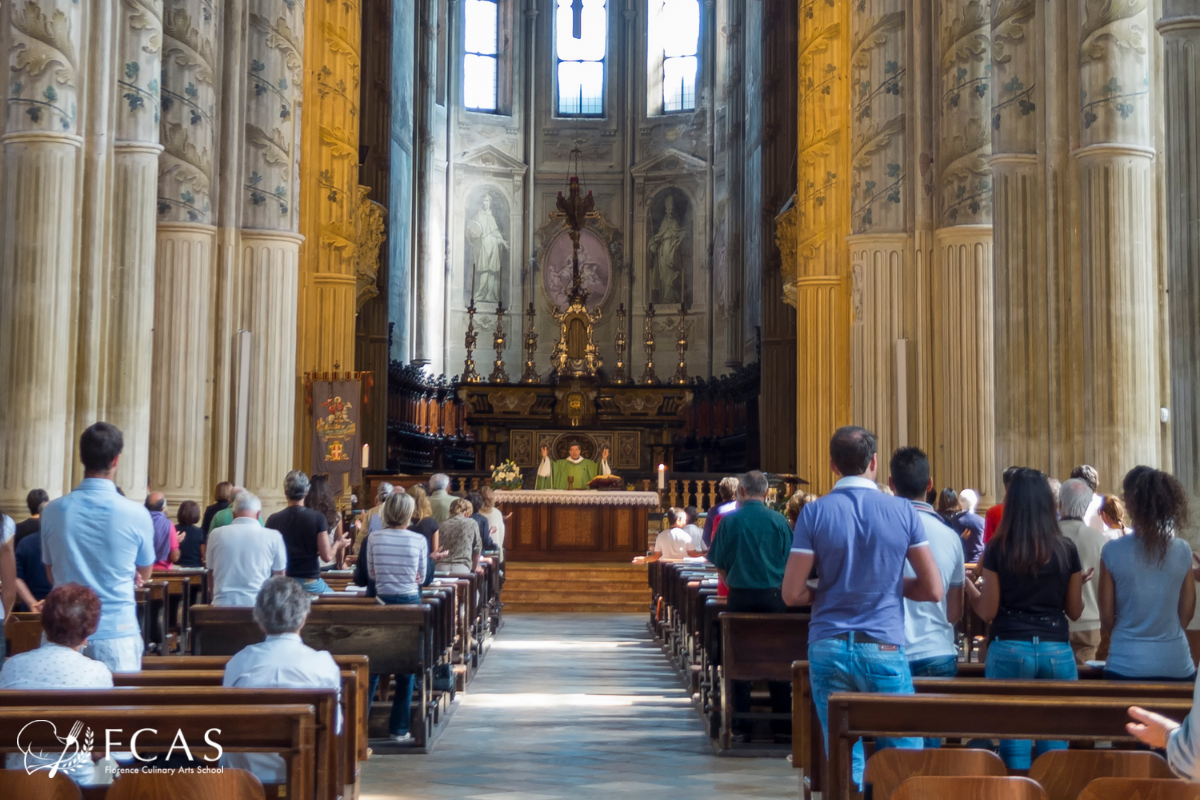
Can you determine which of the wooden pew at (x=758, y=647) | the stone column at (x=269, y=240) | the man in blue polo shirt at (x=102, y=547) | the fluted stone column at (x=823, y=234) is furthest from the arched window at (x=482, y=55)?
the man in blue polo shirt at (x=102, y=547)

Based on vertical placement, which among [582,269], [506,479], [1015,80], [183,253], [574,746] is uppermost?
[582,269]

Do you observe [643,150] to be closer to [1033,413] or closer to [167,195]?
[167,195]

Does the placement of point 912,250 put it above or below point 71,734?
above

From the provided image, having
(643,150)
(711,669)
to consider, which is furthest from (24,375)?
(643,150)

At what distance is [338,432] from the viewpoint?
1819cm

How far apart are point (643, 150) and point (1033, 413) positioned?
91.1ft

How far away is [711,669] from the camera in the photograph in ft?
32.7

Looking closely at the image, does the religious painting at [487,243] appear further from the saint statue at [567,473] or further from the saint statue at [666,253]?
the saint statue at [567,473]

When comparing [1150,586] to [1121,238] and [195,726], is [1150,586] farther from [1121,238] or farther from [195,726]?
[1121,238]

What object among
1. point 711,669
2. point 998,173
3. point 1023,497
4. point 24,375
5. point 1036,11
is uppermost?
point 1036,11

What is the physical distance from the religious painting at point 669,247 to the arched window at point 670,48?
249 cm

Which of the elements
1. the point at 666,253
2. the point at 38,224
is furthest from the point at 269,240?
the point at 666,253

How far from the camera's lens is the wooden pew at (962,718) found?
16.3 feet

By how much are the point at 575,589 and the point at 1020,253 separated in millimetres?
9733
